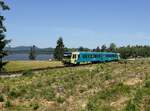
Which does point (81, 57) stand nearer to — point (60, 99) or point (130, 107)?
point (60, 99)

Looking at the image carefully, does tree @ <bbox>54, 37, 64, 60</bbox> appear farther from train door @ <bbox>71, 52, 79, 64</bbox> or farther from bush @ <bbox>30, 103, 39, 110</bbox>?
bush @ <bbox>30, 103, 39, 110</bbox>

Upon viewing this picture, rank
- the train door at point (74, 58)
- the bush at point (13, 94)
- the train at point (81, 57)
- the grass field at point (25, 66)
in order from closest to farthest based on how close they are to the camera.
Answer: the bush at point (13, 94), the train door at point (74, 58), the train at point (81, 57), the grass field at point (25, 66)

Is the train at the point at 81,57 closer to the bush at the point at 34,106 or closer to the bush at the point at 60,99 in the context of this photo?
the bush at the point at 60,99

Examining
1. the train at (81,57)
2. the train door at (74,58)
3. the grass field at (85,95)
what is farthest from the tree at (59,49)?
the grass field at (85,95)

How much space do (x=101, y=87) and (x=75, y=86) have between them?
2041mm

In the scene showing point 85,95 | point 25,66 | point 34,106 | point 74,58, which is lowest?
point 25,66

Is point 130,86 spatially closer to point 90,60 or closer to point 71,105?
point 71,105

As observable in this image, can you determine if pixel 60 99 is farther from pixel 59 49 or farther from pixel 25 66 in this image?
pixel 59 49

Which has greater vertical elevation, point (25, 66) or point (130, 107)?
point (130, 107)

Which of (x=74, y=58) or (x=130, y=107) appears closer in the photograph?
(x=130, y=107)

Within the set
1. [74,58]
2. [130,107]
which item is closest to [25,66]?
[74,58]

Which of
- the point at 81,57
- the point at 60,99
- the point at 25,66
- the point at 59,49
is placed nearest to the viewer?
the point at 60,99

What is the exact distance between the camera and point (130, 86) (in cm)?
2316

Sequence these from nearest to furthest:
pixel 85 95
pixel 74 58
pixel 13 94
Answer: pixel 85 95
pixel 13 94
pixel 74 58
